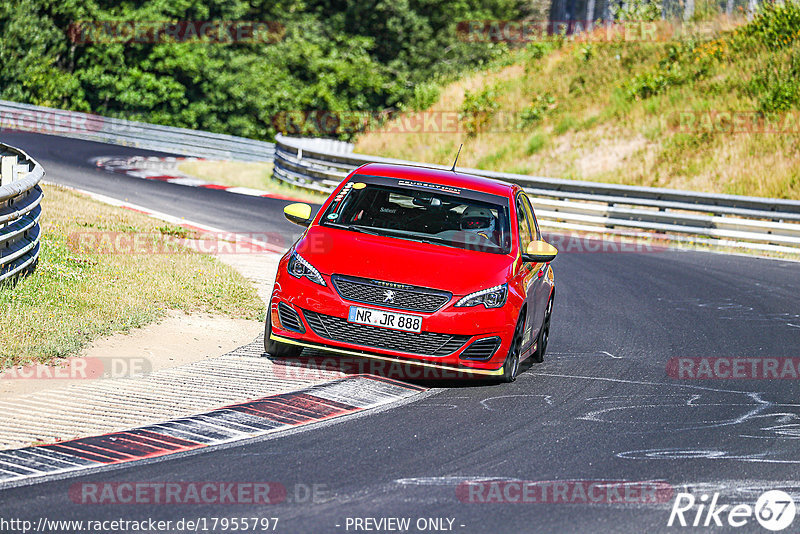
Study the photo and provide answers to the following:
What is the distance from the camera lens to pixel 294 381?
859 cm

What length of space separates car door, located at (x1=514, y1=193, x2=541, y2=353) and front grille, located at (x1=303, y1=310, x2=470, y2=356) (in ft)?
3.07

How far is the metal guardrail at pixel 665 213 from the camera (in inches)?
849

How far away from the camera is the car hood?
8.62m

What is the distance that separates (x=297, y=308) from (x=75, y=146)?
27239mm

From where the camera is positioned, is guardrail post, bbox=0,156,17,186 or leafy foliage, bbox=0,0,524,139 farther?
leafy foliage, bbox=0,0,524,139

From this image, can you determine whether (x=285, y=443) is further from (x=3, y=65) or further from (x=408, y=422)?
(x=3, y=65)

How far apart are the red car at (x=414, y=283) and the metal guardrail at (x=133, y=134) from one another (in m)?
30.3

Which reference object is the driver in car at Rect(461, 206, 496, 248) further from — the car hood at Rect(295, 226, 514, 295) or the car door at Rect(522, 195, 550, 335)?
the car door at Rect(522, 195, 550, 335)

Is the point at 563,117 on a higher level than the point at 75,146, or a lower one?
higher

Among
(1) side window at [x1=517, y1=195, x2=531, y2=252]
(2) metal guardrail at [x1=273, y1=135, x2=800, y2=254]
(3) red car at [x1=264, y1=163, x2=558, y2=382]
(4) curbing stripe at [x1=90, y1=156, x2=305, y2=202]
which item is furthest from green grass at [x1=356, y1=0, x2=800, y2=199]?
(3) red car at [x1=264, y1=163, x2=558, y2=382]

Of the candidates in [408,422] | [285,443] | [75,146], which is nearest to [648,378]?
[408,422]

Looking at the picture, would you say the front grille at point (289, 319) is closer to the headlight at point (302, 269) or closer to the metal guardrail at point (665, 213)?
the headlight at point (302, 269)

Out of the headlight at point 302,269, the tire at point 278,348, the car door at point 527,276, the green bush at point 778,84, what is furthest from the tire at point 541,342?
the green bush at point 778,84

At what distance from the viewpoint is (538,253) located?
31.1ft
